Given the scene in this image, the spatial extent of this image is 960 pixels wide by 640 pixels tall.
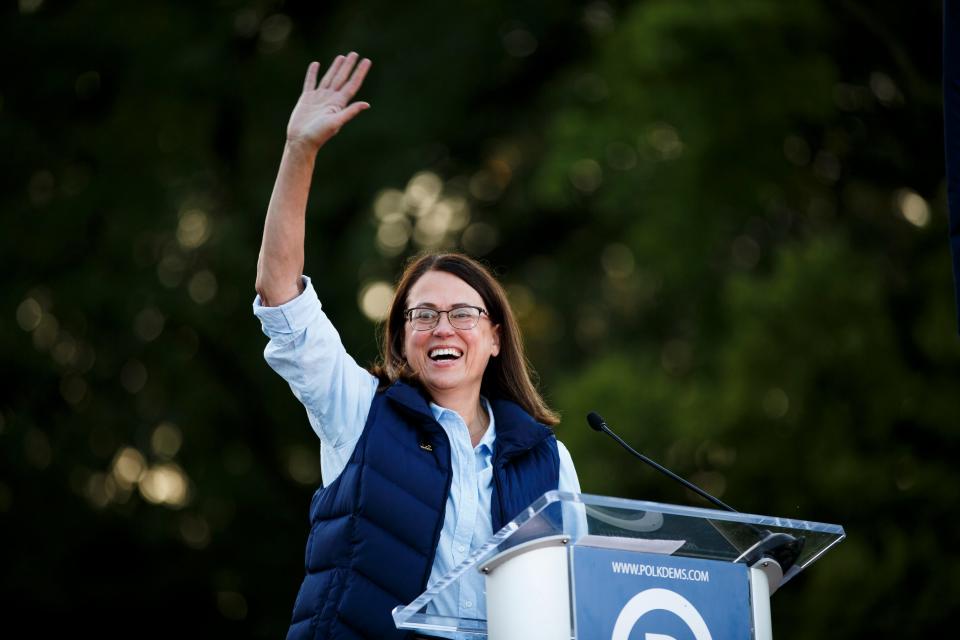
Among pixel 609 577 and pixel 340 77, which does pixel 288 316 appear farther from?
pixel 609 577

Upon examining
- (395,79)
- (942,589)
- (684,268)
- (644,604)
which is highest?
(395,79)

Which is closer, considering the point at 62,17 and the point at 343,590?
the point at 343,590

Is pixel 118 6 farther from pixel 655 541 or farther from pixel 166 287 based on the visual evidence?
pixel 655 541

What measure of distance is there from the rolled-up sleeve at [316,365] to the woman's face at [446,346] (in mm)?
212

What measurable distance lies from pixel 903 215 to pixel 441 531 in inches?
336

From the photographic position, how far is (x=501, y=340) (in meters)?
4.09

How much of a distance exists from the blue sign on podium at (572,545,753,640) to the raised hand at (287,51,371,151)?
122 centimetres

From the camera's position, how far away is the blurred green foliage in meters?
10.2

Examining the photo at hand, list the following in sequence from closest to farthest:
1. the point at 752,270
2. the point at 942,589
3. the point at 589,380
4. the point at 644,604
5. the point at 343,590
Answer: the point at 644,604 → the point at 343,590 → the point at 942,589 → the point at 589,380 → the point at 752,270

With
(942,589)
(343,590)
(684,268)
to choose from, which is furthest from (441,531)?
(684,268)

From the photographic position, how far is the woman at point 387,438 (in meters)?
3.38

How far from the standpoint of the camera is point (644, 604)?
2.83m

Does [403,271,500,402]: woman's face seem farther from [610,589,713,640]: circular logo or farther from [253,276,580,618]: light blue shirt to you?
[610,589,713,640]: circular logo

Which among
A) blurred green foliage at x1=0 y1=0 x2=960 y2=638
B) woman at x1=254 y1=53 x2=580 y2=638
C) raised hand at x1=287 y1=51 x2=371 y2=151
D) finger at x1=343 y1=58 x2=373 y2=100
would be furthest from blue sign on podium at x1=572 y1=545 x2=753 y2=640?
blurred green foliage at x1=0 y1=0 x2=960 y2=638
